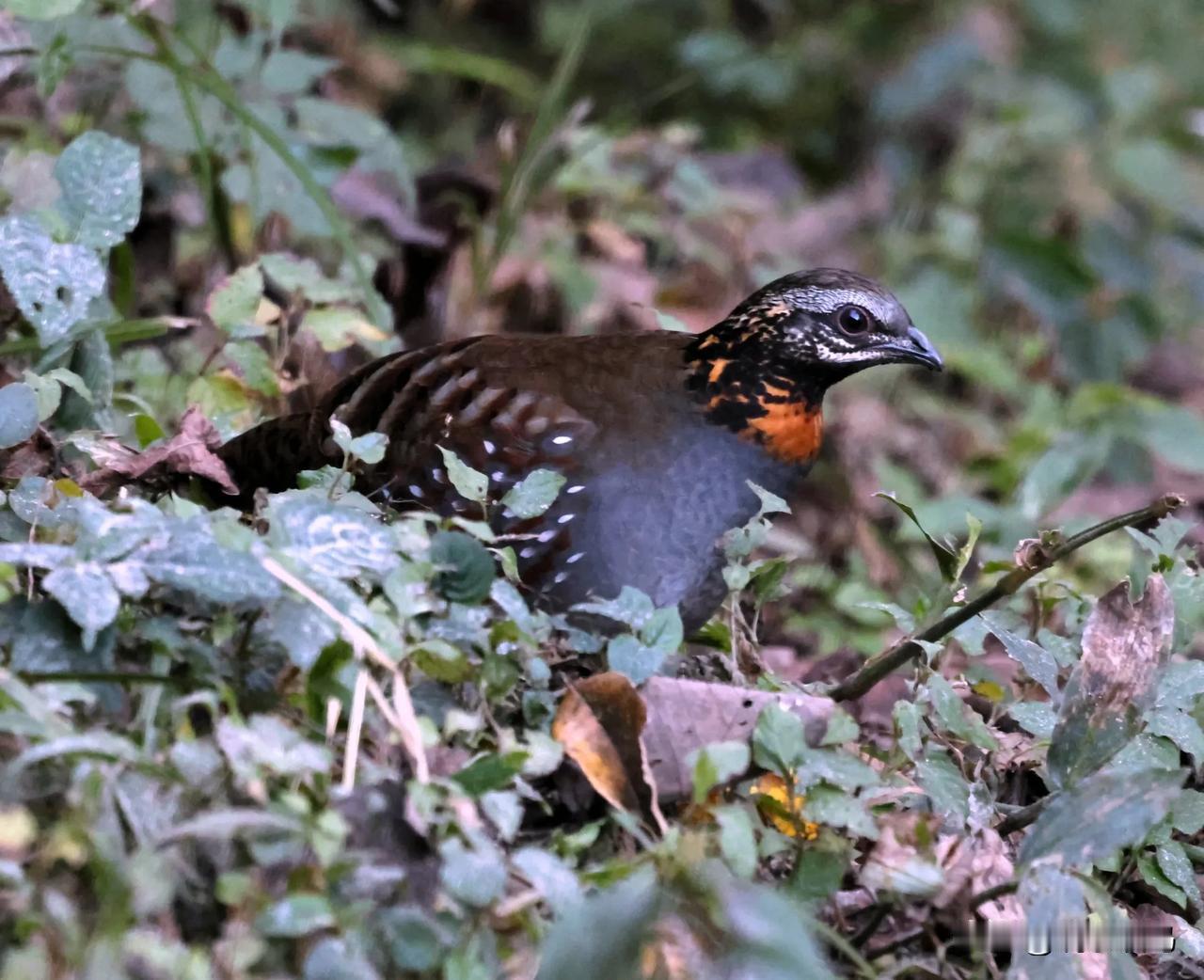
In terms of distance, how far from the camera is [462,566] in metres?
2.48

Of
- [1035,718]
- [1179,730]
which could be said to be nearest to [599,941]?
[1035,718]

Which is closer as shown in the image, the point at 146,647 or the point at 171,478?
the point at 146,647

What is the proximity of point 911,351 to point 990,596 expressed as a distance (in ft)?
3.88

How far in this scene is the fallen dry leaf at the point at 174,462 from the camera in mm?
3059

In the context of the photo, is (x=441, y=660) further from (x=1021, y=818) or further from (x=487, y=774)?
(x=1021, y=818)

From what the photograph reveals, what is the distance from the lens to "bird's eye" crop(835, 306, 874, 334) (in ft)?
11.9

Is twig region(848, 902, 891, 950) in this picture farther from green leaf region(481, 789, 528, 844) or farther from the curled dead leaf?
green leaf region(481, 789, 528, 844)

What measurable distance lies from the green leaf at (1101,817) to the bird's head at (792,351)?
4.31ft

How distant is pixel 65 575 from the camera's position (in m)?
2.25

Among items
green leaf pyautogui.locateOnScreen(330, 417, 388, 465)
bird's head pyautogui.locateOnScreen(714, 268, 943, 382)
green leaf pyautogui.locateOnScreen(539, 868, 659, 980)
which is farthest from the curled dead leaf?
bird's head pyautogui.locateOnScreen(714, 268, 943, 382)

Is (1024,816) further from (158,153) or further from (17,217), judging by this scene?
(158,153)

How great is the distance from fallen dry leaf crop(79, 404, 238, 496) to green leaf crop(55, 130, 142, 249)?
402 millimetres

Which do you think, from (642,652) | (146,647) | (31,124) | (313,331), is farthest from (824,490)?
(146,647)

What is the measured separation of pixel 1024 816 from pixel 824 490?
3.21m
